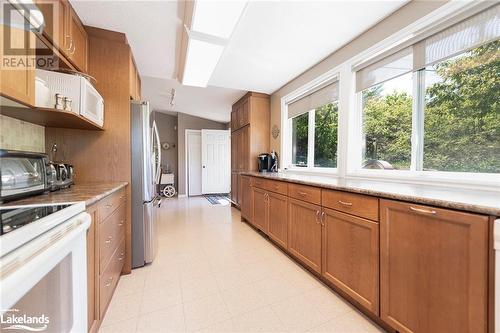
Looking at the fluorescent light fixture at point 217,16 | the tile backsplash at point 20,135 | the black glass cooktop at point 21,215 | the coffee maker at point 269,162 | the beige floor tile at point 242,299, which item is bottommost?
the beige floor tile at point 242,299

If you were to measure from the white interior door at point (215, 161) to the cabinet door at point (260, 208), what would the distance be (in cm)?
369

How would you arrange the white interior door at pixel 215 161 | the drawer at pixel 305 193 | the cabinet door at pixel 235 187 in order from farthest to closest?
the white interior door at pixel 215 161 < the cabinet door at pixel 235 187 < the drawer at pixel 305 193

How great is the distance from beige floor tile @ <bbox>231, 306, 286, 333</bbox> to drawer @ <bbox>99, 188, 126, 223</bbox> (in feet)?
3.60

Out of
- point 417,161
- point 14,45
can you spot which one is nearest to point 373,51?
point 417,161

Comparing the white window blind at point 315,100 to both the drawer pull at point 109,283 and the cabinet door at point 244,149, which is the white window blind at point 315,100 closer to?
the cabinet door at point 244,149

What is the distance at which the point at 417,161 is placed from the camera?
6.06 feet

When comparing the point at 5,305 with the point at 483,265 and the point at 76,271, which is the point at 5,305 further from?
the point at 483,265

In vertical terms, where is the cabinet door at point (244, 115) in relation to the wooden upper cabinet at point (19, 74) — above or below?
above

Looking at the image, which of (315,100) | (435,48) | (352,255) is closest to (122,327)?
(352,255)

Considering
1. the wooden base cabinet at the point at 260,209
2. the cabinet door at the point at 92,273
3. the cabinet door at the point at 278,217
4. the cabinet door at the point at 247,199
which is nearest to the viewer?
the cabinet door at the point at 92,273

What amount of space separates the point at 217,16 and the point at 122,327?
2.34 m

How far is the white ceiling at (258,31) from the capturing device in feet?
6.03

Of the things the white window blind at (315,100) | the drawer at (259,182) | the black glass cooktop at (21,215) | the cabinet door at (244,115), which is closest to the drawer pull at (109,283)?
the black glass cooktop at (21,215)

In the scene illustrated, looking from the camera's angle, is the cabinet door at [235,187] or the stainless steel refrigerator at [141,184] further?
the cabinet door at [235,187]
